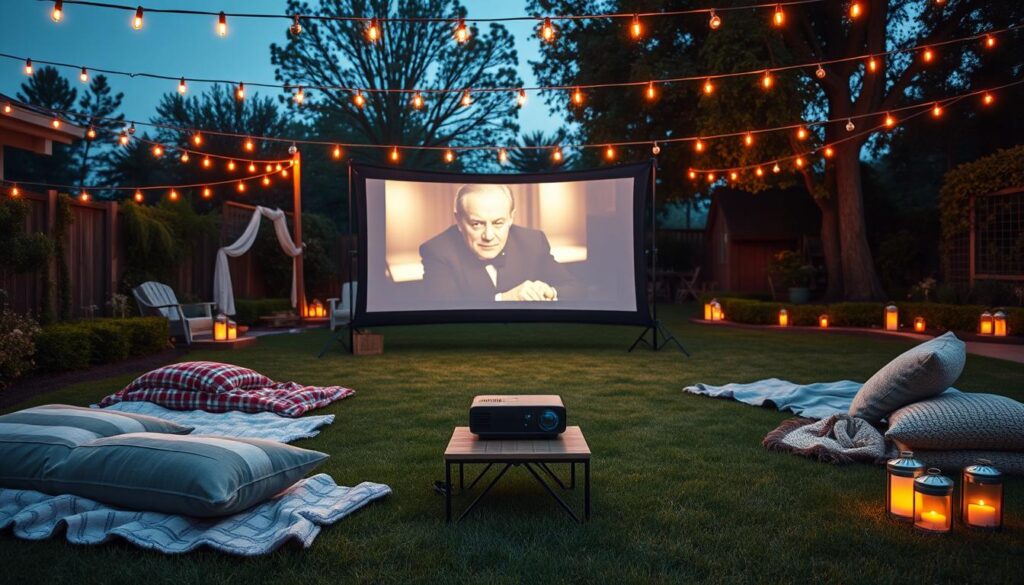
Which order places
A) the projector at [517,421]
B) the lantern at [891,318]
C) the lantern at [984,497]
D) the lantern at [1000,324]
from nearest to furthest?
1. the lantern at [984,497]
2. the projector at [517,421]
3. the lantern at [1000,324]
4. the lantern at [891,318]

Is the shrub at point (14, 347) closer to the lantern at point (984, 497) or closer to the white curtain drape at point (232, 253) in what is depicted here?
the white curtain drape at point (232, 253)

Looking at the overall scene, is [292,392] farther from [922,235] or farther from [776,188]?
[776,188]

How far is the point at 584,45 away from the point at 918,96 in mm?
7324

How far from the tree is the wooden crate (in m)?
14.9

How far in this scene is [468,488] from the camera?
134 inches

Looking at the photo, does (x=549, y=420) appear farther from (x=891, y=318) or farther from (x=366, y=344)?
(x=891, y=318)

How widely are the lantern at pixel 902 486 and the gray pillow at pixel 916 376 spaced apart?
878mm

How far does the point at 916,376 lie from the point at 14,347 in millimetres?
6750

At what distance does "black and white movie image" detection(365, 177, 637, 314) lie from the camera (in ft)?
31.7

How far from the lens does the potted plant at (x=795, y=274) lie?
14484 millimetres

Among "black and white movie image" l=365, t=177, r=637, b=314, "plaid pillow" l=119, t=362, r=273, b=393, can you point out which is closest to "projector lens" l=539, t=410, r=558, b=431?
"plaid pillow" l=119, t=362, r=273, b=393

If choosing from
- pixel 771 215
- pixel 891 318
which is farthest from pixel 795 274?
pixel 771 215

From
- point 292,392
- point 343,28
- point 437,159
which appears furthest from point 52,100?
point 292,392

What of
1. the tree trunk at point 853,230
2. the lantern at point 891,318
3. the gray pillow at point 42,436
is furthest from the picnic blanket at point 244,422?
the tree trunk at point 853,230
